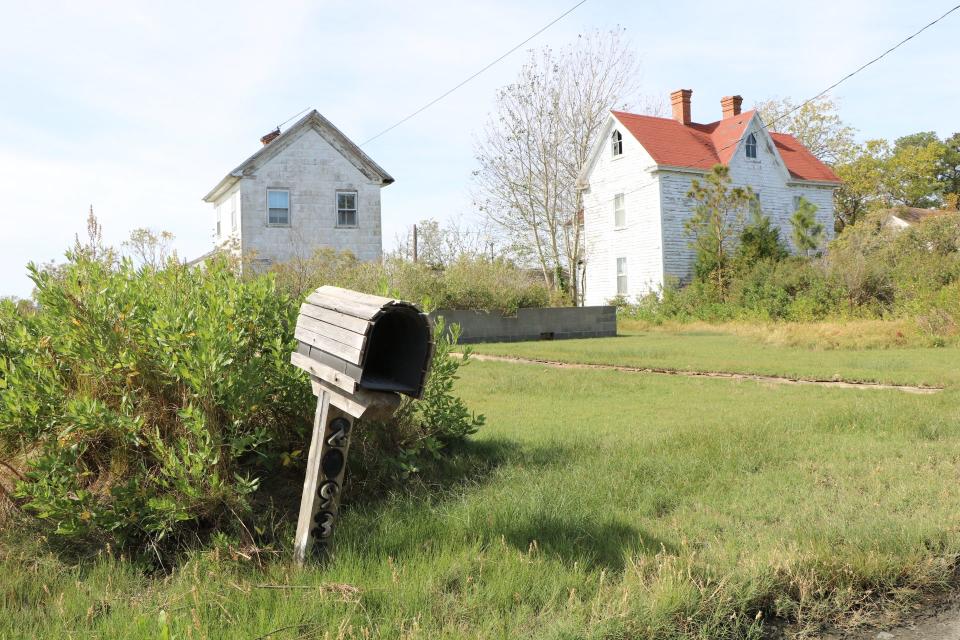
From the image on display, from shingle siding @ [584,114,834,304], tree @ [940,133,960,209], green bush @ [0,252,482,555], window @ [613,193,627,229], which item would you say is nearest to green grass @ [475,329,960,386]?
green bush @ [0,252,482,555]

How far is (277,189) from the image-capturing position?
29.4 m

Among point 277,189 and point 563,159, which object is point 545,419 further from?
point 563,159

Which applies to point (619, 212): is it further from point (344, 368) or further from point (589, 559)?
point (344, 368)

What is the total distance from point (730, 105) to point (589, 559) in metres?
37.2

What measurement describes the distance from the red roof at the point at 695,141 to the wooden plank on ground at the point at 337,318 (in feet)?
98.7

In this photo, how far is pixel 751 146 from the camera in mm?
34781

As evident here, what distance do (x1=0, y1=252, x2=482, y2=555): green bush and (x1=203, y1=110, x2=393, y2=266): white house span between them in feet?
78.9

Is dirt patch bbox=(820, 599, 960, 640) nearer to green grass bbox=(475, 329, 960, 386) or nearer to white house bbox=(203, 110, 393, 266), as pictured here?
green grass bbox=(475, 329, 960, 386)

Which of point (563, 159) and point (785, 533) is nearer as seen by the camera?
point (785, 533)

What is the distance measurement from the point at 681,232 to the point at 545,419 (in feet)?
87.1

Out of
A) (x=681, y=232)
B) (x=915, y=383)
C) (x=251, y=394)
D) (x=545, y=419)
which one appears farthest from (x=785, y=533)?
(x=681, y=232)

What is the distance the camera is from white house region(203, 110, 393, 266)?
29.0 metres

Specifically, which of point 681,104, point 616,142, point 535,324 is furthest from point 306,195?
point 681,104

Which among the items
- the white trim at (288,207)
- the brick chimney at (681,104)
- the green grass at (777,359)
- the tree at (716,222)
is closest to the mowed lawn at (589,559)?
the green grass at (777,359)
